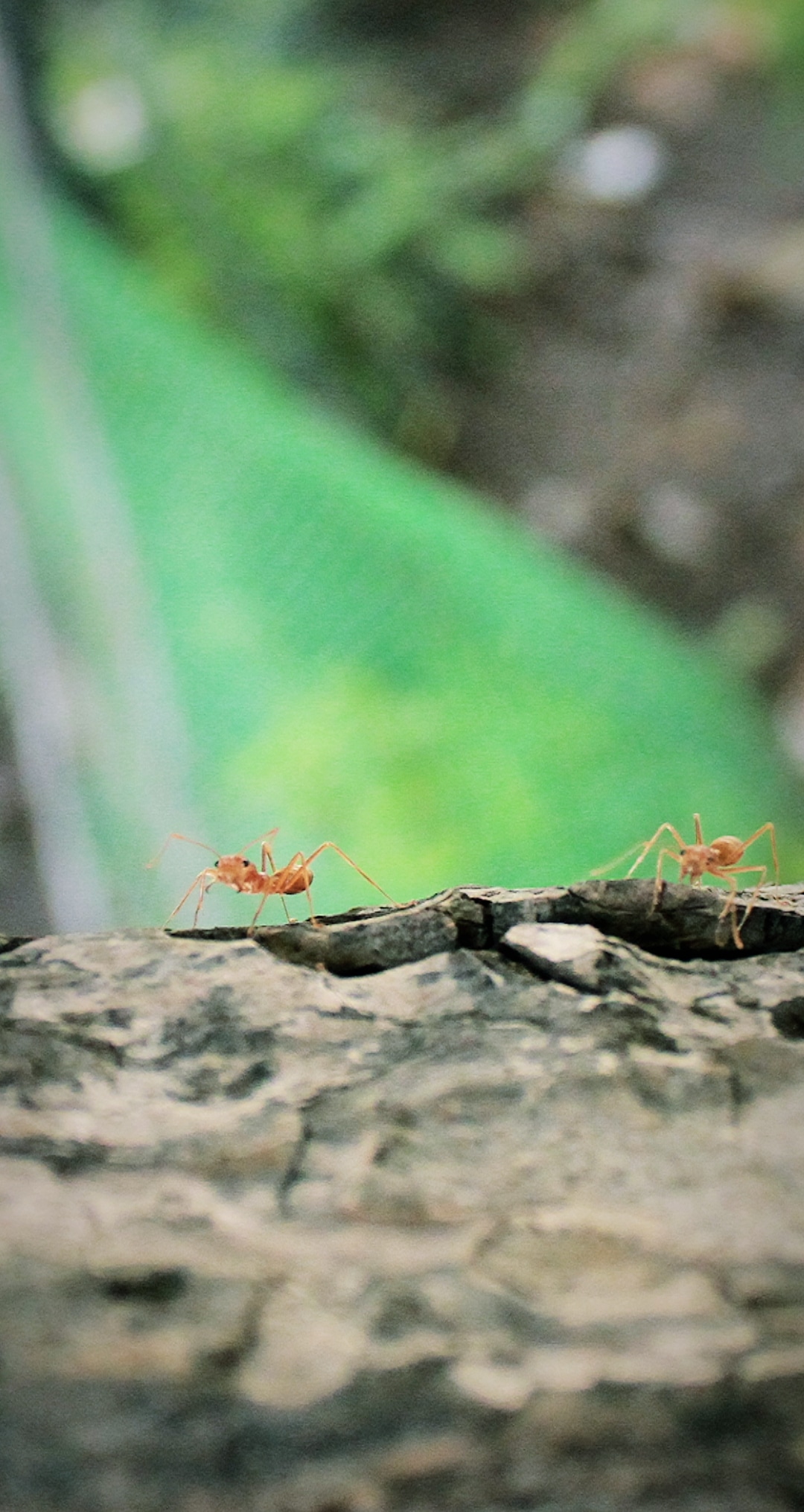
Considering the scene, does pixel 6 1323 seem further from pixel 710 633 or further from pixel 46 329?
pixel 710 633

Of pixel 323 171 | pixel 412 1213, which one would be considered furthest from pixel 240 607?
pixel 323 171

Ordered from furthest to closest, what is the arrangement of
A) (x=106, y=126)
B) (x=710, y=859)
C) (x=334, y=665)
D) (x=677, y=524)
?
1. (x=677, y=524)
2. (x=106, y=126)
3. (x=334, y=665)
4. (x=710, y=859)

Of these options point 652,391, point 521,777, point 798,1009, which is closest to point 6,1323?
point 798,1009

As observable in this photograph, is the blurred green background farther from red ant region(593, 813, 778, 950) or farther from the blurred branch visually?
red ant region(593, 813, 778, 950)

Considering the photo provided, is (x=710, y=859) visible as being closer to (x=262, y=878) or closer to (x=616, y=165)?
(x=262, y=878)

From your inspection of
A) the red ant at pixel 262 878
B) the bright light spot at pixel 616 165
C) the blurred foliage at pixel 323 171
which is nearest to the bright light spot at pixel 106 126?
the blurred foliage at pixel 323 171

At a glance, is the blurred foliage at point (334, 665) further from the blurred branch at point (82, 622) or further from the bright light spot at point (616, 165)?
the bright light spot at point (616, 165)

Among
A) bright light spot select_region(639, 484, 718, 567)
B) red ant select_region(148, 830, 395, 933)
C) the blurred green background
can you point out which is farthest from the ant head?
bright light spot select_region(639, 484, 718, 567)
